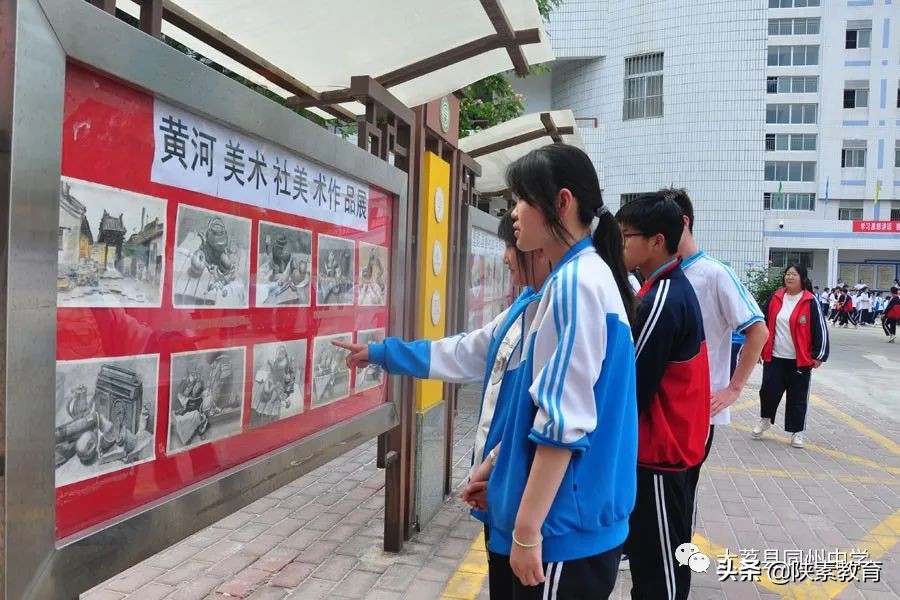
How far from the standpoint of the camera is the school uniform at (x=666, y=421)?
240cm

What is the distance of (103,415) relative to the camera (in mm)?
1493

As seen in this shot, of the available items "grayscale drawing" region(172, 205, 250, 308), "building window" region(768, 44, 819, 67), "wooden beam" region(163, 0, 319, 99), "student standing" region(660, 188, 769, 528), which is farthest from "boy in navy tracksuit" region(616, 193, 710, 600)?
"building window" region(768, 44, 819, 67)

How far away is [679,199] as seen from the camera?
122 inches

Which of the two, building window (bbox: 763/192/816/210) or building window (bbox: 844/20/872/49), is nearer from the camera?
building window (bbox: 844/20/872/49)

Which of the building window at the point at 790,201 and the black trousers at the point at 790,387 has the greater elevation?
the building window at the point at 790,201

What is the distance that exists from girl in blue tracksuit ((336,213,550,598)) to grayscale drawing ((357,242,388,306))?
521mm

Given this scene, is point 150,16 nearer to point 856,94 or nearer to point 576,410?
point 576,410

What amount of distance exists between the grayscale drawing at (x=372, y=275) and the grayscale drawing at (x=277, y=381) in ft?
1.84

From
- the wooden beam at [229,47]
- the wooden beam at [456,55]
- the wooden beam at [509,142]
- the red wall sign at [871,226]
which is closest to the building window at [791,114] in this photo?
the red wall sign at [871,226]

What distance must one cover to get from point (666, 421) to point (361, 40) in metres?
2.08

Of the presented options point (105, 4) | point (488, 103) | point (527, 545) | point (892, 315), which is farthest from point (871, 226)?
point (105, 4)

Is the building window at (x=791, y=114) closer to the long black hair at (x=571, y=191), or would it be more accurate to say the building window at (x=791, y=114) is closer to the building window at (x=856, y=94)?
the building window at (x=856, y=94)

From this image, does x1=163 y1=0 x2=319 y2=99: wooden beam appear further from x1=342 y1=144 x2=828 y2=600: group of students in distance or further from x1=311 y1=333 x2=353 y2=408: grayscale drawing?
x1=342 y1=144 x2=828 y2=600: group of students in distance

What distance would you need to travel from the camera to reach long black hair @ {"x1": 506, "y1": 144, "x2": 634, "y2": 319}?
1633 mm
